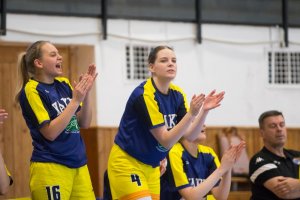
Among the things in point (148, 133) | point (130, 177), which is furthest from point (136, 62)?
point (130, 177)

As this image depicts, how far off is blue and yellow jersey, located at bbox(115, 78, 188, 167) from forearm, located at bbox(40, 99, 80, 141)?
509 mm

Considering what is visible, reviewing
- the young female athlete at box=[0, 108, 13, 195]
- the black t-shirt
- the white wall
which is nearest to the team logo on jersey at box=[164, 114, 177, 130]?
the young female athlete at box=[0, 108, 13, 195]

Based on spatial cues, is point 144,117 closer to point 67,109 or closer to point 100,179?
point 67,109

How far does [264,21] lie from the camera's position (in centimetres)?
953

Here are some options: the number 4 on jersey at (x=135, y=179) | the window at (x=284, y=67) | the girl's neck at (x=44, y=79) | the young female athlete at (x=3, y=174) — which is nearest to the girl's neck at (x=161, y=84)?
the number 4 on jersey at (x=135, y=179)

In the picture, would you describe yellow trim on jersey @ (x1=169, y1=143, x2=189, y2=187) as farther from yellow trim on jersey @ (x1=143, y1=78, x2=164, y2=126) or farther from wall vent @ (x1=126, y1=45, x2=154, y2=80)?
wall vent @ (x1=126, y1=45, x2=154, y2=80)

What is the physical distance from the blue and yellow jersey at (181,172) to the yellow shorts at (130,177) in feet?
1.10

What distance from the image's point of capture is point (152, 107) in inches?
174

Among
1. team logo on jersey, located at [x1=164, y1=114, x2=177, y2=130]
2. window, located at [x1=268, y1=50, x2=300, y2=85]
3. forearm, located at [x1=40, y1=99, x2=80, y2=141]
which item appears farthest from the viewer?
window, located at [x1=268, y1=50, x2=300, y2=85]

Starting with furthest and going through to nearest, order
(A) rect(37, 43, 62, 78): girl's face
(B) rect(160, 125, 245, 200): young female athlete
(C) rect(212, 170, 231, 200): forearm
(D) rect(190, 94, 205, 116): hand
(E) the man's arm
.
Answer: (E) the man's arm < (C) rect(212, 170, 231, 200): forearm < (B) rect(160, 125, 245, 200): young female athlete < (A) rect(37, 43, 62, 78): girl's face < (D) rect(190, 94, 205, 116): hand

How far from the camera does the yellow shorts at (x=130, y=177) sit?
14.6 feet

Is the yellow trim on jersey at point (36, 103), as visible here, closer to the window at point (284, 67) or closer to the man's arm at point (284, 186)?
the man's arm at point (284, 186)

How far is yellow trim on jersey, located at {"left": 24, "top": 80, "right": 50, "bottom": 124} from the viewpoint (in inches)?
164

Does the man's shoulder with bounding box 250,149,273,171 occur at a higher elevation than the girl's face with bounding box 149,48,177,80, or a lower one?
lower
